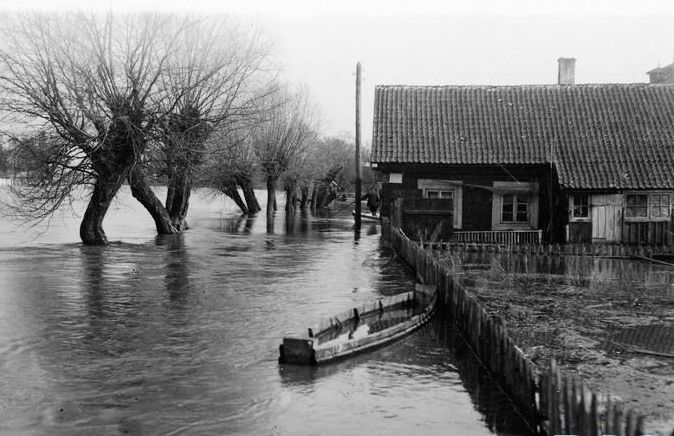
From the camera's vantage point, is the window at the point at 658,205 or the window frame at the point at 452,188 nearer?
the window at the point at 658,205

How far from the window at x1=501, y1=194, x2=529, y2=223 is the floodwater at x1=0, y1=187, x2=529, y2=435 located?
319 inches

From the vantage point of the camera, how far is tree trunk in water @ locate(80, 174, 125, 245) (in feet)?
81.5

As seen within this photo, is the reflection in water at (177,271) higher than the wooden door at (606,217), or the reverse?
the wooden door at (606,217)

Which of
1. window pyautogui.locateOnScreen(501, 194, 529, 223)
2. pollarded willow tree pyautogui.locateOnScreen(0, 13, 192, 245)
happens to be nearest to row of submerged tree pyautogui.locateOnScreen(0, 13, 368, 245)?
pollarded willow tree pyautogui.locateOnScreen(0, 13, 192, 245)

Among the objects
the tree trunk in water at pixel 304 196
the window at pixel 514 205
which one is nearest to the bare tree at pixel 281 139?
the tree trunk in water at pixel 304 196

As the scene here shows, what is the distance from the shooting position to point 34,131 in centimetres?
2464

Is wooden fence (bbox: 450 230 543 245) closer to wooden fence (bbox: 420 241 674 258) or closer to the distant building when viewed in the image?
wooden fence (bbox: 420 241 674 258)

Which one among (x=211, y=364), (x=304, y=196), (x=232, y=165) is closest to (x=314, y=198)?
(x=304, y=196)

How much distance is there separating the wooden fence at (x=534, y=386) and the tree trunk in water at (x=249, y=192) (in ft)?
124

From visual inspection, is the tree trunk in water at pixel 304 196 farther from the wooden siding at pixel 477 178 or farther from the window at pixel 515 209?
the window at pixel 515 209

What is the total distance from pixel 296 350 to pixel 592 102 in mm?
21669

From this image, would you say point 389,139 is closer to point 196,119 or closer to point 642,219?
point 196,119

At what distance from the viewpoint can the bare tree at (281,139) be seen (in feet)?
157

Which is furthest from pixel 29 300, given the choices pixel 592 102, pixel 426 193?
pixel 592 102
